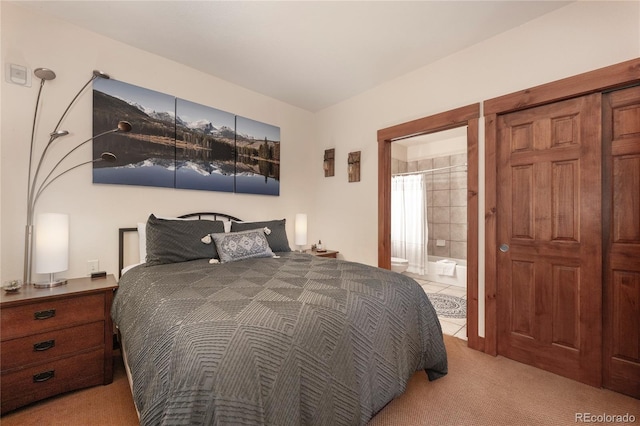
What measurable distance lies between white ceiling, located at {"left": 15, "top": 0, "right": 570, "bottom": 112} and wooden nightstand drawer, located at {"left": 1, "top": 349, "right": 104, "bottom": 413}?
2523mm

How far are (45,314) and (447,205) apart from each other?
210 inches

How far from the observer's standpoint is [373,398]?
4.47 feet

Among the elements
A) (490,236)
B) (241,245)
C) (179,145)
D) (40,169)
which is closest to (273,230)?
(241,245)

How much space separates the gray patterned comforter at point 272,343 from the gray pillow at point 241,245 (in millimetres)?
431

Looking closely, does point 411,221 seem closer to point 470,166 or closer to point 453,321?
point 453,321

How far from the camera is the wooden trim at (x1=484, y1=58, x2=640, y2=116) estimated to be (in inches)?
68.0

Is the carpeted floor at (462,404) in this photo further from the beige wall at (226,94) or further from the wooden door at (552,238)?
the beige wall at (226,94)

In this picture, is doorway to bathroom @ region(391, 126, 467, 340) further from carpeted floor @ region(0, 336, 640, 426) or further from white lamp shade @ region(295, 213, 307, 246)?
carpeted floor @ region(0, 336, 640, 426)

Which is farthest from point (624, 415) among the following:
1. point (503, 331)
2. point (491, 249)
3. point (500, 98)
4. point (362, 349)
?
point (500, 98)

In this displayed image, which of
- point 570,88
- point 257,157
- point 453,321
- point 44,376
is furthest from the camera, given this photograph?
point 257,157

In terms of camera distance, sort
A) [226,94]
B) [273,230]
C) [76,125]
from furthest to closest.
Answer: [226,94]
[273,230]
[76,125]

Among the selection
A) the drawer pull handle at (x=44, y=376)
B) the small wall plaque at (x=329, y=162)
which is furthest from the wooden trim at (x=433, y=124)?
the drawer pull handle at (x=44, y=376)

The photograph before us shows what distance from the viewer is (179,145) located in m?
2.74

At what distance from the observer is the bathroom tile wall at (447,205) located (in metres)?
4.77
